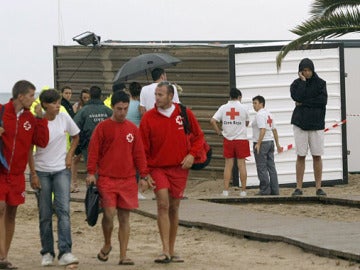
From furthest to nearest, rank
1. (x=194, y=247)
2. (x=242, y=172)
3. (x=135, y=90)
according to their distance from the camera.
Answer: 1. (x=242, y=172)
2. (x=135, y=90)
3. (x=194, y=247)

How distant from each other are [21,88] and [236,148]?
7.96m

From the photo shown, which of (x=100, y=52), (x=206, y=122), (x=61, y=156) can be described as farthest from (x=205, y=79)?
(x=61, y=156)

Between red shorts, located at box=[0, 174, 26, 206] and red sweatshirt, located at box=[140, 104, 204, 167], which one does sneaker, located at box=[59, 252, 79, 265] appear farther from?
red sweatshirt, located at box=[140, 104, 204, 167]

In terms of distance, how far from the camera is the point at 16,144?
11734 mm

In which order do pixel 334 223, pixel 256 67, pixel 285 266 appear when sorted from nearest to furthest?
pixel 285 266, pixel 334 223, pixel 256 67

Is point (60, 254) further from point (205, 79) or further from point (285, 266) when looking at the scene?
point (205, 79)

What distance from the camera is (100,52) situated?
77.6 feet

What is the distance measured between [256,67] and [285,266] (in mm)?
10205

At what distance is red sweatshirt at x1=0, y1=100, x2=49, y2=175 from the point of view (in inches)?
460

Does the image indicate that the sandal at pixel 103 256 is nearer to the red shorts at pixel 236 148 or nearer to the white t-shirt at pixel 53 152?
the white t-shirt at pixel 53 152

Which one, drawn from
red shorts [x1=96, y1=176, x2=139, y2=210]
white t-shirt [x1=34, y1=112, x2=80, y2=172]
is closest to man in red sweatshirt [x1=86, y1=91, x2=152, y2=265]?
red shorts [x1=96, y1=176, x2=139, y2=210]

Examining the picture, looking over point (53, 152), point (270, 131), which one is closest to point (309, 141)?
point (270, 131)

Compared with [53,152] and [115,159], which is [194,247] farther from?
[53,152]

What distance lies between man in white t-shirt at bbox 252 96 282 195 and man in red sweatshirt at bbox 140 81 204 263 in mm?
7202
